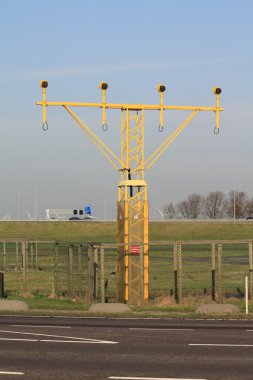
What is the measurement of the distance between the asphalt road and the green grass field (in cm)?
7308

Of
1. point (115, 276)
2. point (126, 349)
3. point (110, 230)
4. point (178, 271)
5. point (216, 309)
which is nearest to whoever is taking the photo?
point (126, 349)

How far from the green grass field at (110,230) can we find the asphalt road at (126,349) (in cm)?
7308

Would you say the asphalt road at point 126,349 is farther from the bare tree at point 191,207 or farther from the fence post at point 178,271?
the bare tree at point 191,207

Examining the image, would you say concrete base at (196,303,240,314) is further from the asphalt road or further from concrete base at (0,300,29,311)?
concrete base at (0,300,29,311)

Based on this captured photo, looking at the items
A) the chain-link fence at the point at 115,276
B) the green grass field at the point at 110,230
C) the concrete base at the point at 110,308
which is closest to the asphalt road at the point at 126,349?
the concrete base at the point at 110,308

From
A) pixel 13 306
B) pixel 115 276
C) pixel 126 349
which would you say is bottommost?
pixel 115 276

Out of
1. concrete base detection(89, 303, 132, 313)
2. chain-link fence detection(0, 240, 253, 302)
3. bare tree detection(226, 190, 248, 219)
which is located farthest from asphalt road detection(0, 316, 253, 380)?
bare tree detection(226, 190, 248, 219)

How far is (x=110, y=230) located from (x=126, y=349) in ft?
297

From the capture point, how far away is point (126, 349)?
53.1ft

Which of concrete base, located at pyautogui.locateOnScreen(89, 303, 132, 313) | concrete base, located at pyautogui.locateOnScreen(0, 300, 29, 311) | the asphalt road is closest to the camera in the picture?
the asphalt road

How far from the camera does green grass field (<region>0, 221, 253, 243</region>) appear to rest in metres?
98.6

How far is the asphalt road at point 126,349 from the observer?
1340 centimetres

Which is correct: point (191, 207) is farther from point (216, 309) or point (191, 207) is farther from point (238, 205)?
point (216, 309)

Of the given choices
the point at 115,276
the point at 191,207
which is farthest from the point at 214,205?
the point at 115,276
